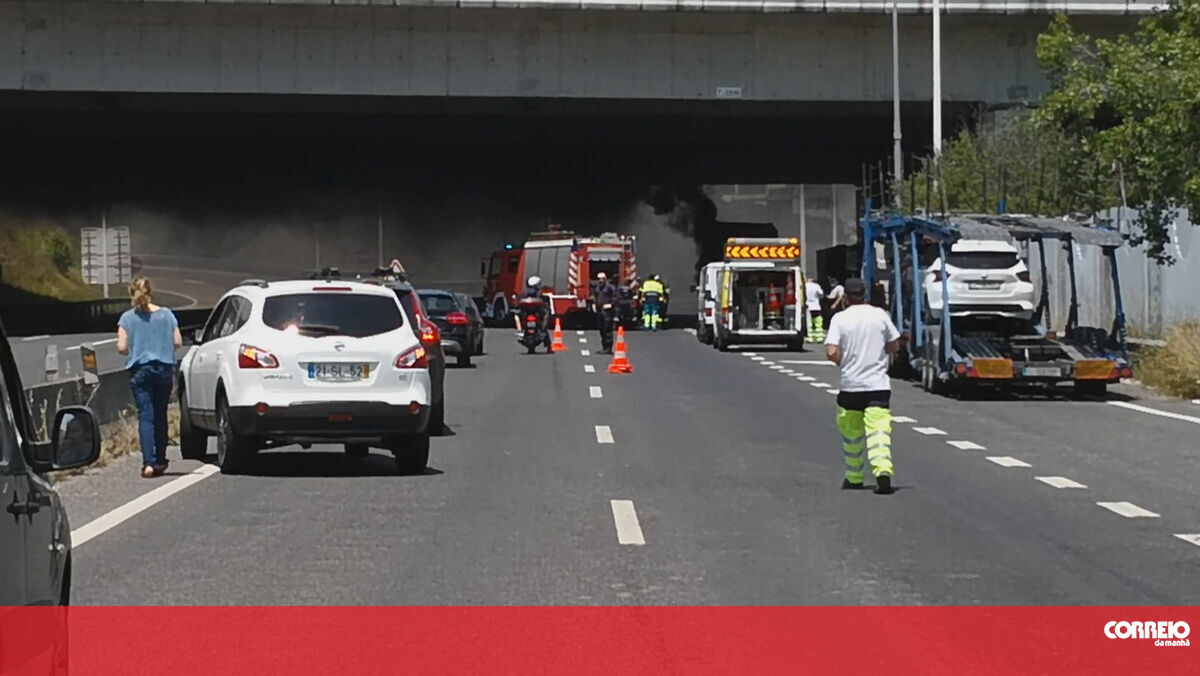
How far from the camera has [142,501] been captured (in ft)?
51.1

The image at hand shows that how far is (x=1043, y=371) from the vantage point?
28188 millimetres

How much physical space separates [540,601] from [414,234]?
70.3 m

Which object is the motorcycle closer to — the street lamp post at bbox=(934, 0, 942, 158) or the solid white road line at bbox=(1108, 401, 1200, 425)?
the street lamp post at bbox=(934, 0, 942, 158)

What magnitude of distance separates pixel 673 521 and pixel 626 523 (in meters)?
0.36

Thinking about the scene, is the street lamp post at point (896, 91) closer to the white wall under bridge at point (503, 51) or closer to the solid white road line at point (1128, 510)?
the white wall under bridge at point (503, 51)

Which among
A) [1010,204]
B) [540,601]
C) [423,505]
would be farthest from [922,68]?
[540,601]

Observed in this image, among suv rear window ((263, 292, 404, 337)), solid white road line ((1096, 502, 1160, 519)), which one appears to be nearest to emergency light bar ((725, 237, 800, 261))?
suv rear window ((263, 292, 404, 337))

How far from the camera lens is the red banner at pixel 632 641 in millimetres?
8766

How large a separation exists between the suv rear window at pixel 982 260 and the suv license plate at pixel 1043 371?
275cm

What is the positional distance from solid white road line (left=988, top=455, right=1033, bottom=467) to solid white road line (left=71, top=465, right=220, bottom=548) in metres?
7.02

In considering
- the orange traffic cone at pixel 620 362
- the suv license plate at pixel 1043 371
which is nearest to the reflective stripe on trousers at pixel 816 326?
the orange traffic cone at pixel 620 362

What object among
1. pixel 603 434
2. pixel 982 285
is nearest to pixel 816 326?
pixel 982 285

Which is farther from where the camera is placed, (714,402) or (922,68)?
(922,68)

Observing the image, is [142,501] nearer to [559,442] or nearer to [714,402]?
[559,442]
